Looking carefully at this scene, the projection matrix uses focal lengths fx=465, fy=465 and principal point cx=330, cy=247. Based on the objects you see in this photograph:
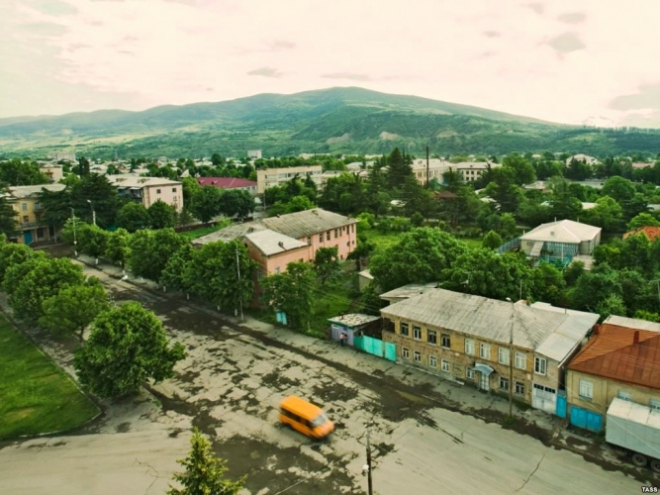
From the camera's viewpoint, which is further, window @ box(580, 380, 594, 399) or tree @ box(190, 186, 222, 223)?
tree @ box(190, 186, 222, 223)

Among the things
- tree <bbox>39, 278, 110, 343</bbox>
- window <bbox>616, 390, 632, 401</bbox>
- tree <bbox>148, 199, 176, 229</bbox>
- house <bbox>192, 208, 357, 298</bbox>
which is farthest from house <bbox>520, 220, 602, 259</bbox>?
tree <bbox>148, 199, 176, 229</bbox>

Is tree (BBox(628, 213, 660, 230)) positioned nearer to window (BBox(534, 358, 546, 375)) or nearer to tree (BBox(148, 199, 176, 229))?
window (BBox(534, 358, 546, 375))

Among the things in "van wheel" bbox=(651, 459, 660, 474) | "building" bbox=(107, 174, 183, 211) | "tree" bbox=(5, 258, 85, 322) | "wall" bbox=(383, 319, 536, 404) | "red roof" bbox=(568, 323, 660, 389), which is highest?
"building" bbox=(107, 174, 183, 211)

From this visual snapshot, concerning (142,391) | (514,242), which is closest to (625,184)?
(514,242)

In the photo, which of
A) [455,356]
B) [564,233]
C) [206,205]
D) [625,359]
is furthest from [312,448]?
[206,205]

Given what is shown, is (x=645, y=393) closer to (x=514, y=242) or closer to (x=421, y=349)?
(x=421, y=349)

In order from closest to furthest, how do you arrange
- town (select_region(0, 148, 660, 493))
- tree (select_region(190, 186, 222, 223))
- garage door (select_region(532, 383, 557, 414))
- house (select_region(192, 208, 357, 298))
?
town (select_region(0, 148, 660, 493))
garage door (select_region(532, 383, 557, 414))
house (select_region(192, 208, 357, 298))
tree (select_region(190, 186, 222, 223))
